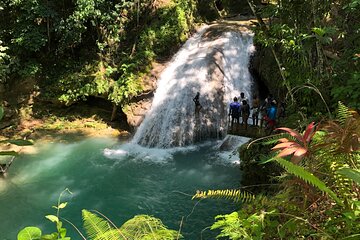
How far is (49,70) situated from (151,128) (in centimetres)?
635

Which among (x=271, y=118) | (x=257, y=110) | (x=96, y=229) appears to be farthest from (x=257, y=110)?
(x=96, y=229)

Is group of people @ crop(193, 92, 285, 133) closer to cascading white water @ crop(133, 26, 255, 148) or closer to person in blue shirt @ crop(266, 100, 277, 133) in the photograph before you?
person in blue shirt @ crop(266, 100, 277, 133)

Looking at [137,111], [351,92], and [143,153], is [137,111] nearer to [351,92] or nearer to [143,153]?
[143,153]

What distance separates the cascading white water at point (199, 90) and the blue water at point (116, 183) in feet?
2.23

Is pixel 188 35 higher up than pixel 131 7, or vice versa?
pixel 131 7

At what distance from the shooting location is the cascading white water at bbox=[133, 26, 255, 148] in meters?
13.0

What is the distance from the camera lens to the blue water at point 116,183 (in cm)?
851

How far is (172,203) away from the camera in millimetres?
9062

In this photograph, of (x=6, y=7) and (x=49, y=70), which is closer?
(x=6, y=7)

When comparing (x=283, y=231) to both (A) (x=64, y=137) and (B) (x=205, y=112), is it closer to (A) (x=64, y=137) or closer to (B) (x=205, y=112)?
(B) (x=205, y=112)

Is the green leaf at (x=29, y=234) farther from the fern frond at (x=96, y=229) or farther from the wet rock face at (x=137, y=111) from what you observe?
the wet rock face at (x=137, y=111)

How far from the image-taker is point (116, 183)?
10305mm

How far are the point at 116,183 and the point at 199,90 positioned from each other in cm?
544

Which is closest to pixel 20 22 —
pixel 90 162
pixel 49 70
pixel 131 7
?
pixel 49 70
